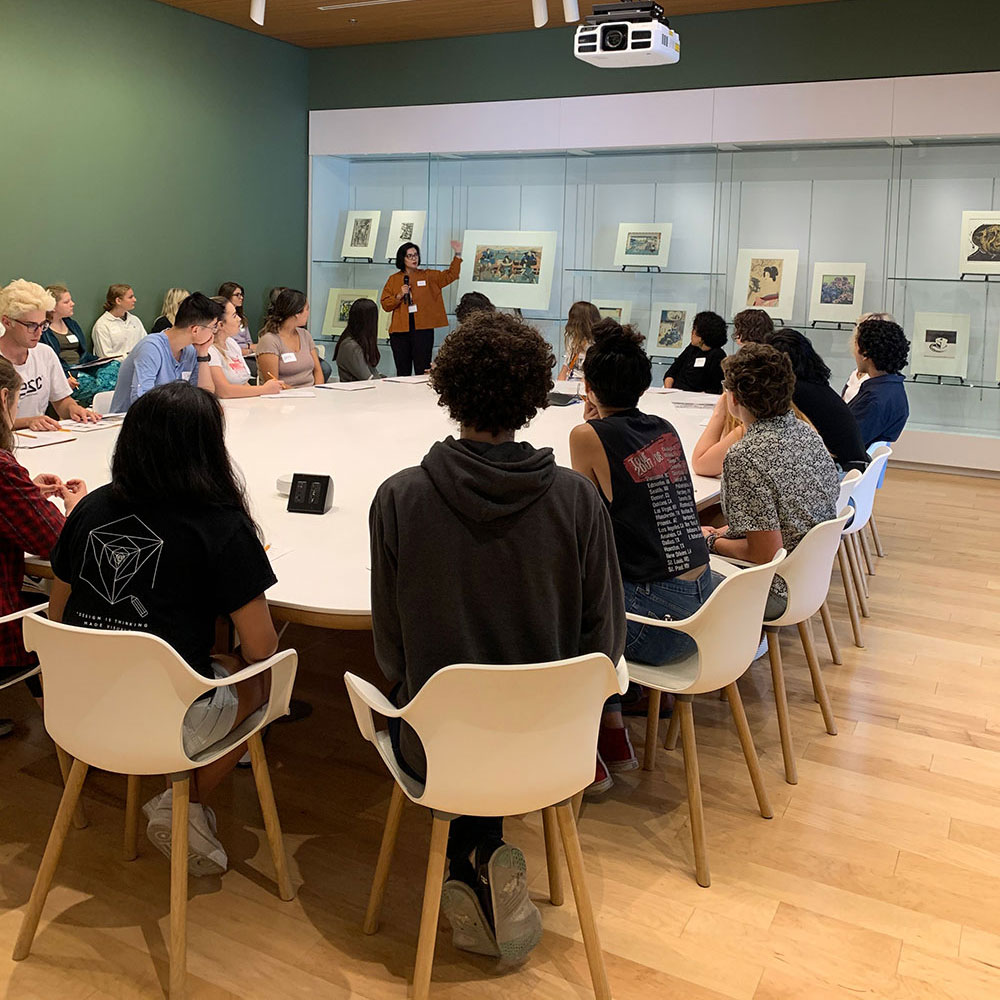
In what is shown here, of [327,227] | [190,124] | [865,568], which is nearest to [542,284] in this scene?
[327,227]

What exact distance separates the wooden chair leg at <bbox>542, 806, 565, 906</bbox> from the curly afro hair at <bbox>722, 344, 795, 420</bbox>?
138 centimetres

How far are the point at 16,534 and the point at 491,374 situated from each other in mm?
1316

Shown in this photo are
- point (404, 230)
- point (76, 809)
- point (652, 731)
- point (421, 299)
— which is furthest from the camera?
point (404, 230)

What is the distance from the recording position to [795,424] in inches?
126

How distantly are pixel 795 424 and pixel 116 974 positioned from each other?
2326 millimetres

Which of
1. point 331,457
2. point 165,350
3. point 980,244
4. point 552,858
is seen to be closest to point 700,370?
point 980,244

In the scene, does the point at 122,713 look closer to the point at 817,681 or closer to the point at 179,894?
the point at 179,894

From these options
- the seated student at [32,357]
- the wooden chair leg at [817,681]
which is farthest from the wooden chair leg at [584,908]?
the seated student at [32,357]

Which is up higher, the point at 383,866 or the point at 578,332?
the point at 578,332

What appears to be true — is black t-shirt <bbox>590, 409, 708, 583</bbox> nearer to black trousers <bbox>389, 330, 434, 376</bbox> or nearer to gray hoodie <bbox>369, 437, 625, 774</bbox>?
gray hoodie <bbox>369, 437, 625, 774</bbox>

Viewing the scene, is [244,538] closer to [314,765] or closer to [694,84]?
[314,765]

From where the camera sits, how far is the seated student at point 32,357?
168 inches

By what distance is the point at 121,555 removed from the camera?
2135 millimetres

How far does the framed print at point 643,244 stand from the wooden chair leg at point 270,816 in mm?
7112
